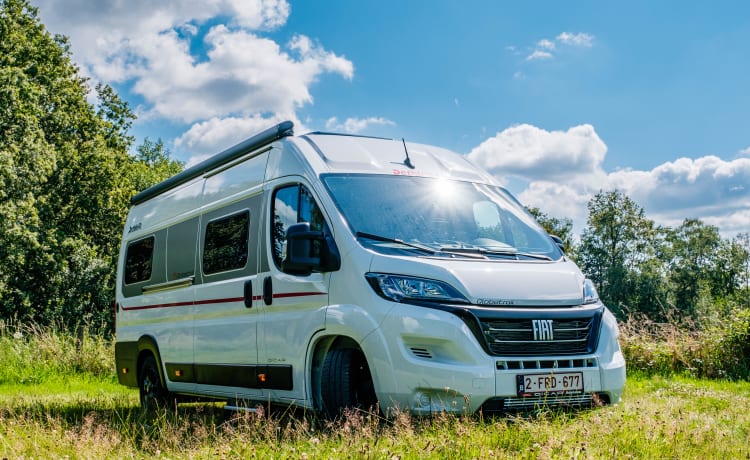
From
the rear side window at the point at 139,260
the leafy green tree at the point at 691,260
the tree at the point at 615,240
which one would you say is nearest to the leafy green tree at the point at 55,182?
the rear side window at the point at 139,260

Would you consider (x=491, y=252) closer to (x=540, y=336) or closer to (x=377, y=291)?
(x=540, y=336)

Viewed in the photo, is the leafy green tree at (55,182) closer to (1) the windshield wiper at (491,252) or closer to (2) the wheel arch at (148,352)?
(2) the wheel arch at (148,352)

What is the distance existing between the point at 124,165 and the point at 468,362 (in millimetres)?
37025

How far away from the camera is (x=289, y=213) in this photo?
7.05m

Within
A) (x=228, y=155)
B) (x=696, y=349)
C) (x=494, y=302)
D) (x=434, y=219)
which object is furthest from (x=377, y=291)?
(x=696, y=349)

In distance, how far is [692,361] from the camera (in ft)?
41.0

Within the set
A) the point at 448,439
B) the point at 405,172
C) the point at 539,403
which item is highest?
the point at 405,172

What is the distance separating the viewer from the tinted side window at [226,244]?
7.70 metres

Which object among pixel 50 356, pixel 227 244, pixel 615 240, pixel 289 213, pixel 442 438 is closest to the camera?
pixel 442 438

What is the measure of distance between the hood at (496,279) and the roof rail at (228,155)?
218 cm

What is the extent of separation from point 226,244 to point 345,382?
8.08ft

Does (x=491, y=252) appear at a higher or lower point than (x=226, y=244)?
lower

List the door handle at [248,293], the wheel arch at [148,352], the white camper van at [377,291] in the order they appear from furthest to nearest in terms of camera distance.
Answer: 1. the wheel arch at [148,352]
2. the door handle at [248,293]
3. the white camper van at [377,291]

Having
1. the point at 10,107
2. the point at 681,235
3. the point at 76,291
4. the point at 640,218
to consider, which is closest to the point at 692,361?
the point at 10,107
